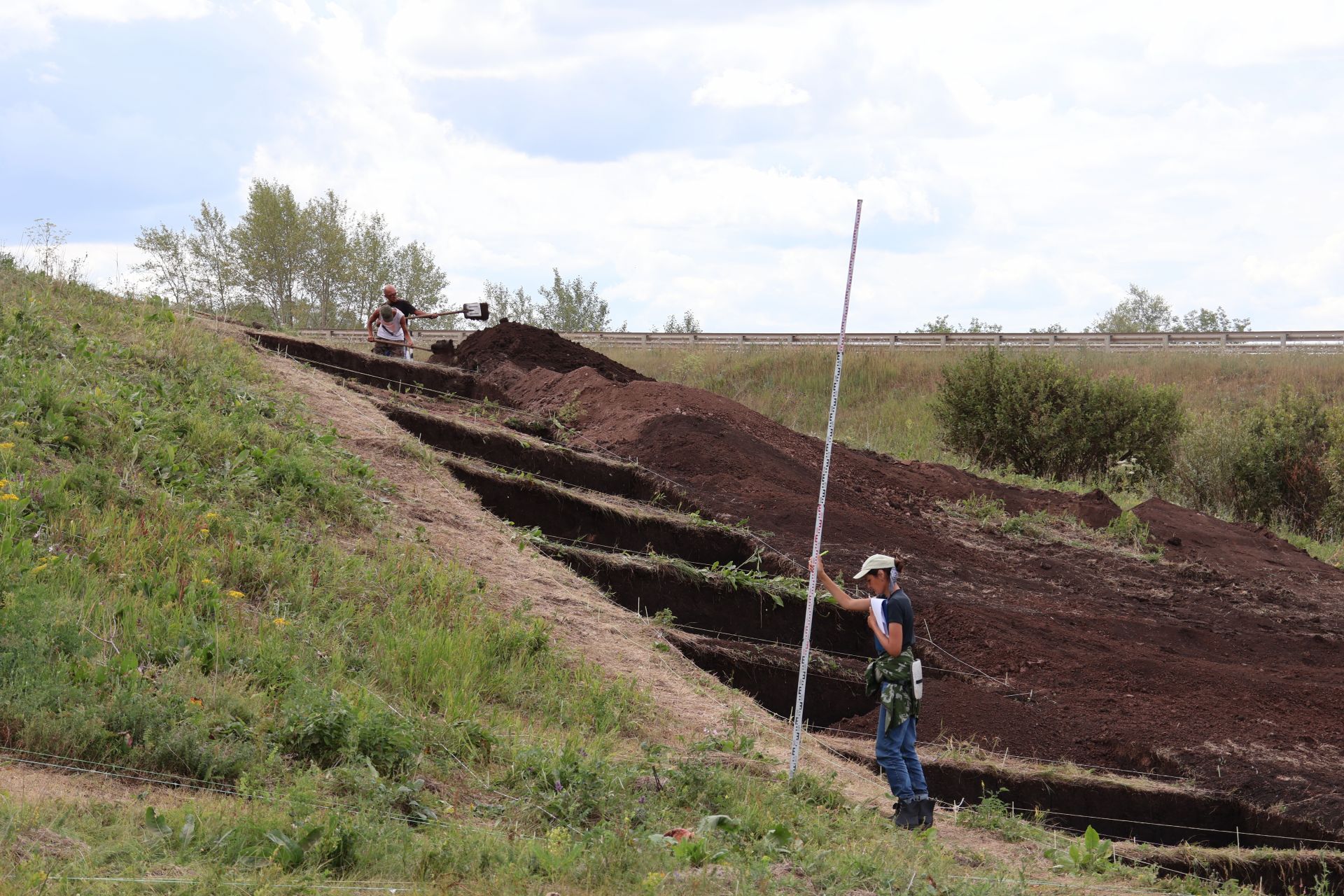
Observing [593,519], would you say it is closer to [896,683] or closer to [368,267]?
[896,683]

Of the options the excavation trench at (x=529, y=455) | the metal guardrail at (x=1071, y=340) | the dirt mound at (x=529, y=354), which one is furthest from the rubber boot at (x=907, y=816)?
the metal guardrail at (x=1071, y=340)

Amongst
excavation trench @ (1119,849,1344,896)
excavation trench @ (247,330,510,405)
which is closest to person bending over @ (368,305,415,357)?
excavation trench @ (247,330,510,405)

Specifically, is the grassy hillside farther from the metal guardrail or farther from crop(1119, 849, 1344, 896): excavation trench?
crop(1119, 849, 1344, 896): excavation trench

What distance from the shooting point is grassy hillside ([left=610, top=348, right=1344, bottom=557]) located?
25.2 metres

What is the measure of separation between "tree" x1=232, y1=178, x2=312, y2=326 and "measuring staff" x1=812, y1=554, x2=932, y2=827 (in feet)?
152

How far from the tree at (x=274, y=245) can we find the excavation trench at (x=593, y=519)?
1580 inches

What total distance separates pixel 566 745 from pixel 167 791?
210cm

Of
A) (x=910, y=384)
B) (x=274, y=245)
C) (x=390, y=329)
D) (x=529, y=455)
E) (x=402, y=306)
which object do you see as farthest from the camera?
(x=274, y=245)

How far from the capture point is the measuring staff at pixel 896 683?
263 inches

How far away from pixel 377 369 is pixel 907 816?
12741 millimetres

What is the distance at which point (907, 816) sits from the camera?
21.5 ft

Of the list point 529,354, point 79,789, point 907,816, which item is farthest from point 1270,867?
point 529,354

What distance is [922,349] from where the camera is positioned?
3238 cm

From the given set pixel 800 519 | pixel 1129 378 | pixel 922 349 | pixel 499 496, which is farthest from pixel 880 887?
pixel 922 349
